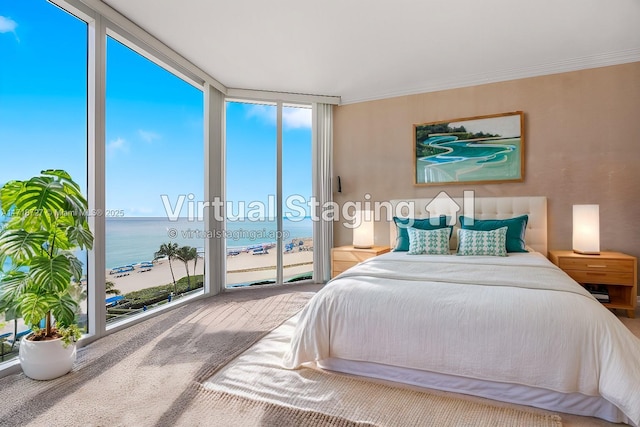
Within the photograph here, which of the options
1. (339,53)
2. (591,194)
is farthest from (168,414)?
(591,194)

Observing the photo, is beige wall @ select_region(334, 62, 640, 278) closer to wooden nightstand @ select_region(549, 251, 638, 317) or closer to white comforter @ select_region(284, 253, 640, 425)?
wooden nightstand @ select_region(549, 251, 638, 317)

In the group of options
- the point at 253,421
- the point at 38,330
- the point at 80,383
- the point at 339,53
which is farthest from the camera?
the point at 339,53

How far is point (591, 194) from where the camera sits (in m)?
3.50

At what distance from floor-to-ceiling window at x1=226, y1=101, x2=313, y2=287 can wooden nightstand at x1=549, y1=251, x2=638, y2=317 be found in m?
2.96

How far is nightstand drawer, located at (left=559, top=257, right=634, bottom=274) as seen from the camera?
9.77ft

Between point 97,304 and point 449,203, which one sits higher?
point 449,203

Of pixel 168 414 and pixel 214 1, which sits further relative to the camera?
pixel 214 1

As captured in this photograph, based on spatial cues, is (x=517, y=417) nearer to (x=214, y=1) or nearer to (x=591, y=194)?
(x=591, y=194)

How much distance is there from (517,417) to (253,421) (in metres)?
1.26

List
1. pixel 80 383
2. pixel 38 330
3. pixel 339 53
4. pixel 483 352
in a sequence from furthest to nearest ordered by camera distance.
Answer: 1. pixel 339 53
2. pixel 38 330
3. pixel 80 383
4. pixel 483 352

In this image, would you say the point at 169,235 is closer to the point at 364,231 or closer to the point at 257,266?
the point at 257,266

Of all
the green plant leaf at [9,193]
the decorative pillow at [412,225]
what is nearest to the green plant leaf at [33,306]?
the green plant leaf at [9,193]

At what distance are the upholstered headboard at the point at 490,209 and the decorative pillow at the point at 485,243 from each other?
1.85 ft

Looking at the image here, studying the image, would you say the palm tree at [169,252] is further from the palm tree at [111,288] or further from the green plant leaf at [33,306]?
the green plant leaf at [33,306]
